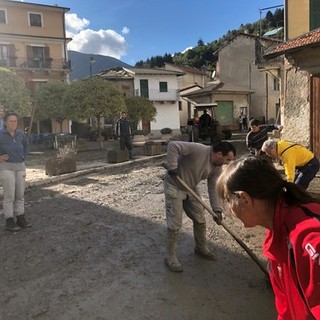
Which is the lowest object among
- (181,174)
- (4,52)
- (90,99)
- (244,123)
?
(181,174)

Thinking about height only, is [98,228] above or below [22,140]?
below

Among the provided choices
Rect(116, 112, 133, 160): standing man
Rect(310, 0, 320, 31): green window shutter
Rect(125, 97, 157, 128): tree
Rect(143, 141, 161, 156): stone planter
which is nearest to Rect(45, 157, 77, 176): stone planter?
Rect(116, 112, 133, 160): standing man

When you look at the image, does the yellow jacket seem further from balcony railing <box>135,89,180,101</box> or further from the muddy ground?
balcony railing <box>135,89,180,101</box>

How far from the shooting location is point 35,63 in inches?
1388

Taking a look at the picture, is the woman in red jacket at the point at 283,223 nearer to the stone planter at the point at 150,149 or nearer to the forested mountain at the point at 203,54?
the stone planter at the point at 150,149

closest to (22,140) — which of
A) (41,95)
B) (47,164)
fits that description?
(47,164)

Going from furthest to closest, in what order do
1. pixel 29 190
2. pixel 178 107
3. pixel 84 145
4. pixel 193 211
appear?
pixel 178 107
pixel 84 145
pixel 29 190
pixel 193 211

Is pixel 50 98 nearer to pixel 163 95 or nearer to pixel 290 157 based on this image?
pixel 163 95

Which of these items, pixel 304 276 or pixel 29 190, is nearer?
pixel 304 276

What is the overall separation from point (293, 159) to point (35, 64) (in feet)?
114

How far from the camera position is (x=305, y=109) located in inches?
345

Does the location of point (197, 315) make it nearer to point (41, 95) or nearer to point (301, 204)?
point (301, 204)

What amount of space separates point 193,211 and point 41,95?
22.0m

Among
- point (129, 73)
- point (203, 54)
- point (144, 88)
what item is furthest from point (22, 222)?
point (203, 54)
